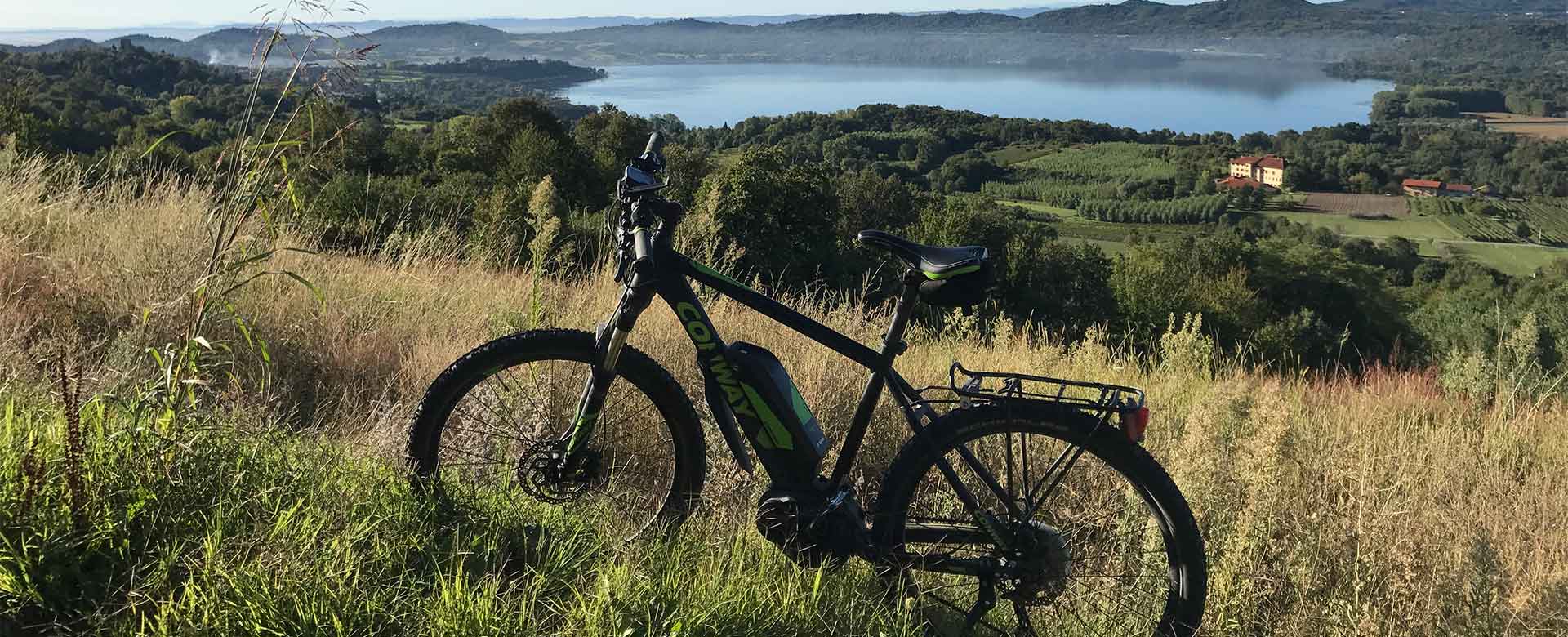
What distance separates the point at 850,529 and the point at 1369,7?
220409 millimetres

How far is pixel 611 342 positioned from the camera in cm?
255

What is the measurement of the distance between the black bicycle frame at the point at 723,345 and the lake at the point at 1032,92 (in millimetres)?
63884

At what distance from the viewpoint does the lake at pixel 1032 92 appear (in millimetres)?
91312

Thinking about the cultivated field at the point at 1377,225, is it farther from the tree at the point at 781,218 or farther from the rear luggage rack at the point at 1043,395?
the rear luggage rack at the point at 1043,395

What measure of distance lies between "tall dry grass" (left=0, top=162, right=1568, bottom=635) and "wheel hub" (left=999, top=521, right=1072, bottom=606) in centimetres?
47

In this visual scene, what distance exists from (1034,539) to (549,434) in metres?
1.47

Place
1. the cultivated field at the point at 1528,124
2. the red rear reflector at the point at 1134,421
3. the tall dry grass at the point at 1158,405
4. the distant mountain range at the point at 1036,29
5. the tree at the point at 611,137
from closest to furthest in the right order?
the red rear reflector at the point at 1134,421 < the tall dry grass at the point at 1158,405 < the tree at the point at 611,137 < the cultivated field at the point at 1528,124 < the distant mountain range at the point at 1036,29

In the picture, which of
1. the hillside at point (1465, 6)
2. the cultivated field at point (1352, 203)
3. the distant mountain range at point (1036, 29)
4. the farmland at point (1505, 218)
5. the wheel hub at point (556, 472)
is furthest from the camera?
the hillside at point (1465, 6)

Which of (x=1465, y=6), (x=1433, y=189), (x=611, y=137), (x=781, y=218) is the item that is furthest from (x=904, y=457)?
(x=1465, y=6)

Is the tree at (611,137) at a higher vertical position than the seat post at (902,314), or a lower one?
lower

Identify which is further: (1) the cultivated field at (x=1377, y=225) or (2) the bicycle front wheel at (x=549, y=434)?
(1) the cultivated field at (x=1377, y=225)

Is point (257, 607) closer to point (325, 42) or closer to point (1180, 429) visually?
point (325, 42)

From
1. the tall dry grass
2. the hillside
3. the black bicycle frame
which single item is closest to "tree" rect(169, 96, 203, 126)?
the tall dry grass

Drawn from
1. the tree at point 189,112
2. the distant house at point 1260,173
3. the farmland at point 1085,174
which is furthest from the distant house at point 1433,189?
the tree at point 189,112
